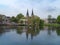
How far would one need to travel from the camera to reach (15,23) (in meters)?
85.0

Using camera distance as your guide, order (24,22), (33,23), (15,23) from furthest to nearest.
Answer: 1. (24,22)
2. (15,23)
3. (33,23)

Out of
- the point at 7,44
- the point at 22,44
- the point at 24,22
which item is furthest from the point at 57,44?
the point at 24,22

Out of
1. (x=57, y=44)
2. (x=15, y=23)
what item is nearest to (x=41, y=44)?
(x=57, y=44)

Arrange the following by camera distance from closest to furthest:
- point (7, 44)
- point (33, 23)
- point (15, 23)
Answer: point (7, 44), point (33, 23), point (15, 23)

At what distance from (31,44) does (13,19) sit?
72.7 metres

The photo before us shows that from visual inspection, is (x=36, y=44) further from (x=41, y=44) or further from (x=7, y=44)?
(x=7, y=44)

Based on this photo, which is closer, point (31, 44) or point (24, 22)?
point (31, 44)

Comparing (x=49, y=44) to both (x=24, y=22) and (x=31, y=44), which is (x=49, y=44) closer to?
(x=31, y=44)

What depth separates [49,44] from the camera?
1730 centimetres

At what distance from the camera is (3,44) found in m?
16.8

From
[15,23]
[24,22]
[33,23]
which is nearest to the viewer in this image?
[33,23]

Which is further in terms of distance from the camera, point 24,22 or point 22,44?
point 24,22

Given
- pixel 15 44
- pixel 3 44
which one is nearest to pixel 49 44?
pixel 15 44

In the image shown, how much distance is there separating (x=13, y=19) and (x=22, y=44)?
7237cm
